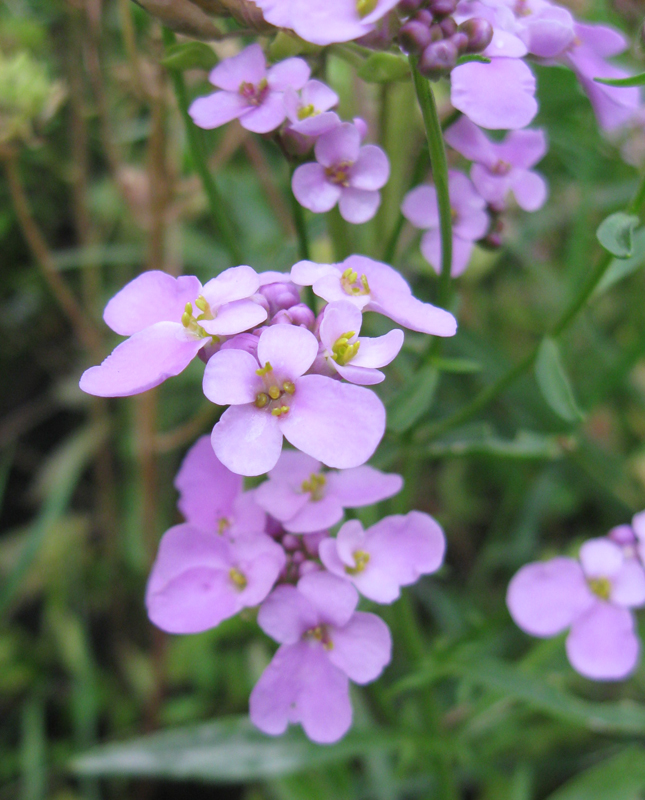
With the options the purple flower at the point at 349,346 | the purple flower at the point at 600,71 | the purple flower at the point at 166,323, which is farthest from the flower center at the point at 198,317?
the purple flower at the point at 600,71

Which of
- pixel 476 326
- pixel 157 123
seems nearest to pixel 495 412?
pixel 476 326

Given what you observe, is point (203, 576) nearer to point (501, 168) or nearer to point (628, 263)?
point (501, 168)

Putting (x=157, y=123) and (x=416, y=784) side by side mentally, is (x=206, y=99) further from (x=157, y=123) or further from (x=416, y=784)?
(x=416, y=784)

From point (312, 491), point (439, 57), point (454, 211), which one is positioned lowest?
point (312, 491)

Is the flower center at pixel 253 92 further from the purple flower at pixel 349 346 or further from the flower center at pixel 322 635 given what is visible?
the flower center at pixel 322 635

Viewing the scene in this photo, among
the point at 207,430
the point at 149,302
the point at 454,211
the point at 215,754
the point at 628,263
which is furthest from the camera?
the point at 207,430

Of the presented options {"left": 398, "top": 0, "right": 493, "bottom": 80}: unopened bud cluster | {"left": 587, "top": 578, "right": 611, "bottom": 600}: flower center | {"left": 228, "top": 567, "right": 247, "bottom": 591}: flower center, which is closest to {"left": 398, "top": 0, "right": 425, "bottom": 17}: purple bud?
{"left": 398, "top": 0, "right": 493, "bottom": 80}: unopened bud cluster

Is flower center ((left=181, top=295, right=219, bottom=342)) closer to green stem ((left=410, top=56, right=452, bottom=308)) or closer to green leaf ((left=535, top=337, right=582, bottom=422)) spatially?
green stem ((left=410, top=56, right=452, bottom=308))

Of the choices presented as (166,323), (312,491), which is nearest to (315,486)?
(312,491)
